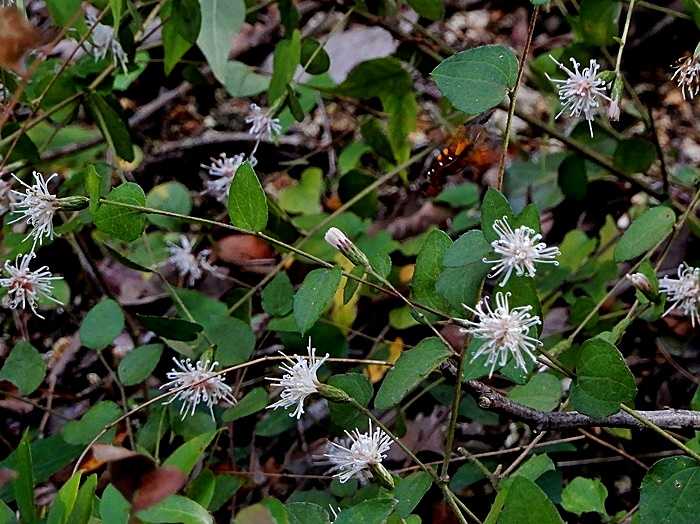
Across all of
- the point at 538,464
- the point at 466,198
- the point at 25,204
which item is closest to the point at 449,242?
the point at 538,464

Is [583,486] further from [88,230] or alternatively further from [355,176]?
[88,230]

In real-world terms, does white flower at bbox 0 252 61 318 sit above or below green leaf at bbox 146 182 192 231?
above

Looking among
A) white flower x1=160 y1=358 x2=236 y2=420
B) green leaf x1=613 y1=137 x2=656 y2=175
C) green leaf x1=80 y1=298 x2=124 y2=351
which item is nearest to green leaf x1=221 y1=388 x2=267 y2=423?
white flower x1=160 y1=358 x2=236 y2=420

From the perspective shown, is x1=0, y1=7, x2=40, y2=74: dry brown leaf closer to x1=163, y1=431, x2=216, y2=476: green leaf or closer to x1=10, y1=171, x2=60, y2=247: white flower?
x1=10, y1=171, x2=60, y2=247: white flower

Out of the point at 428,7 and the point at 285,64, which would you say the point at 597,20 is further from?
the point at 285,64

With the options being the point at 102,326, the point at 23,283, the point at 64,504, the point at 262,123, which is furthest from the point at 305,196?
the point at 64,504
